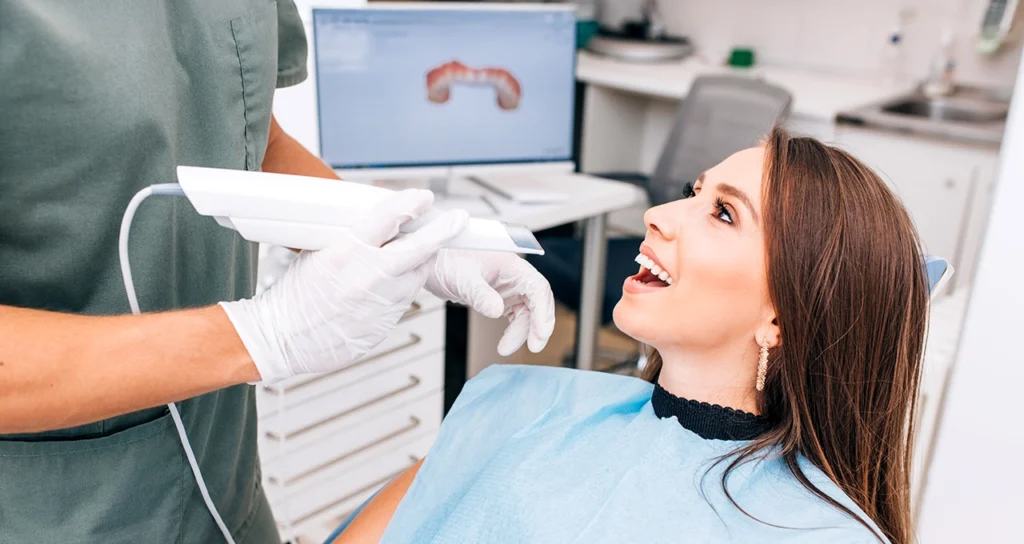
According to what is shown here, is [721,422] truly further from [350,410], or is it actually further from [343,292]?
[350,410]

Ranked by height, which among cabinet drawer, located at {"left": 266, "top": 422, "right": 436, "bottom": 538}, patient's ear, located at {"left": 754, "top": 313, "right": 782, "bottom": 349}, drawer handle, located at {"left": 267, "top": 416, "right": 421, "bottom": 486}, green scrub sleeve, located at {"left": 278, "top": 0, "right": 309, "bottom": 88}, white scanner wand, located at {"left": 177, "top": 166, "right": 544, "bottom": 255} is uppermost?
green scrub sleeve, located at {"left": 278, "top": 0, "right": 309, "bottom": 88}

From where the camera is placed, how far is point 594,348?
2607 mm

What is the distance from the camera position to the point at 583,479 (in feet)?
3.64

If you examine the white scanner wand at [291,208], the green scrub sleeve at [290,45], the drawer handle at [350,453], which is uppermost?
the green scrub sleeve at [290,45]

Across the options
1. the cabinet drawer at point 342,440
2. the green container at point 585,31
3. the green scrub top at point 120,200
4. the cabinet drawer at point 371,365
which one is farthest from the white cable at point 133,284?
the green container at point 585,31

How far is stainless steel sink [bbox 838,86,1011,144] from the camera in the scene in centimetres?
271

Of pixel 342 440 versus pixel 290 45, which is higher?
pixel 290 45

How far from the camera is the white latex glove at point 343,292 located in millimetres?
792

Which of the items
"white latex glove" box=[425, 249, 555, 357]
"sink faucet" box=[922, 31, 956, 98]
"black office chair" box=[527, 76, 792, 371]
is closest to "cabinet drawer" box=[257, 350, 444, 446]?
"black office chair" box=[527, 76, 792, 371]

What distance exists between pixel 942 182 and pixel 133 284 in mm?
2609

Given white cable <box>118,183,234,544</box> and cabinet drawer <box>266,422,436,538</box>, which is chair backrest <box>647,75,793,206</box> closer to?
cabinet drawer <box>266,422,436,538</box>

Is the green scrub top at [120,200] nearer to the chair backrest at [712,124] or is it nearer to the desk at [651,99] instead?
the chair backrest at [712,124]

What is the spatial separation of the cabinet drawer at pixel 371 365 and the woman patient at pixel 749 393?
673 millimetres

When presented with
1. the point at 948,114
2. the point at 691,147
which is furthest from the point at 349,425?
the point at 948,114
